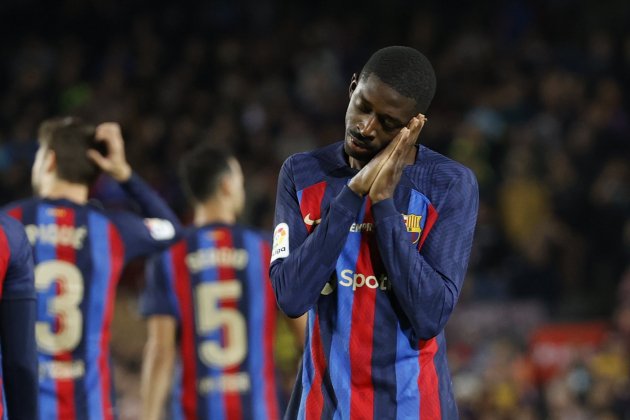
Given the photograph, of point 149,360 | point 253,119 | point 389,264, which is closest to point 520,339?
point 253,119

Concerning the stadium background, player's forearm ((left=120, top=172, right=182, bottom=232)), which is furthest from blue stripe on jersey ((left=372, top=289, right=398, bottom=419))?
the stadium background

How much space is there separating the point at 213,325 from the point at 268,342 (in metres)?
0.30

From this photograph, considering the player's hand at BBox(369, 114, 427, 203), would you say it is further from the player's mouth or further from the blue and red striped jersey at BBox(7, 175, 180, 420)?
the blue and red striped jersey at BBox(7, 175, 180, 420)

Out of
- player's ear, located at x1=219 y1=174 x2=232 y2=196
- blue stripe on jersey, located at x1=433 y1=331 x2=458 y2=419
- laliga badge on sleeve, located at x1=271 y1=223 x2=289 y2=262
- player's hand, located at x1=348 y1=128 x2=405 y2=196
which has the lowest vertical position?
blue stripe on jersey, located at x1=433 y1=331 x2=458 y2=419

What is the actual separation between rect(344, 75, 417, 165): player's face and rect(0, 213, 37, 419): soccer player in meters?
1.00

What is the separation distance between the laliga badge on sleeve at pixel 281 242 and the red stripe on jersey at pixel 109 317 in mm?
2014

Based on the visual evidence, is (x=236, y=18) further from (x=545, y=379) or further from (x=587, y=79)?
(x=545, y=379)

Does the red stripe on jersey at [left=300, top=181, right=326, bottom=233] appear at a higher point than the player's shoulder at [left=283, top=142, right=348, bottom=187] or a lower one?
Answer: lower

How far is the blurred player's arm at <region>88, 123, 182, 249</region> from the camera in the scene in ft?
17.1

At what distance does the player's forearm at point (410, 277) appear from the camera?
3.01 m

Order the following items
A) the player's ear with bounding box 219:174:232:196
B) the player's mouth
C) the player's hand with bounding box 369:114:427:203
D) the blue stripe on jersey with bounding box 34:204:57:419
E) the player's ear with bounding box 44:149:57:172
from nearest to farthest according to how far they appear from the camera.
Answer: the player's hand with bounding box 369:114:427:203 → the player's mouth → the blue stripe on jersey with bounding box 34:204:57:419 → the player's ear with bounding box 44:149:57:172 → the player's ear with bounding box 219:174:232:196

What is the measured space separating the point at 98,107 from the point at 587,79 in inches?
221

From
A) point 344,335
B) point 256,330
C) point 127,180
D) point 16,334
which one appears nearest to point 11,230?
point 16,334

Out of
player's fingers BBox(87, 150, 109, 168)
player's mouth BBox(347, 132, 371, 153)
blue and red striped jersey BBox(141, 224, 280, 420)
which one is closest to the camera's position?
player's mouth BBox(347, 132, 371, 153)
